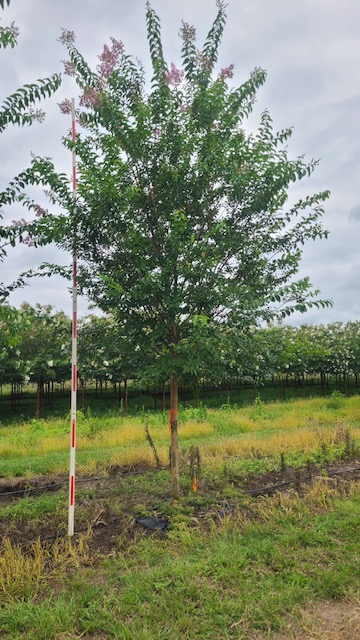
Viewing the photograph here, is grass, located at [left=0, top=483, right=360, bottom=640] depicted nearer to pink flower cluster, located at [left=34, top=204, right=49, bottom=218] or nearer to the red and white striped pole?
the red and white striped pole

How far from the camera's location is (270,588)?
13.2ft

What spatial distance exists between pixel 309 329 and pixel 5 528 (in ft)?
105

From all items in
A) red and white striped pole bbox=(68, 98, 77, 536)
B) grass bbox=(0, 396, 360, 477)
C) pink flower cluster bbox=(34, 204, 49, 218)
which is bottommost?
grass bbox=(0, 396, 360, 477)

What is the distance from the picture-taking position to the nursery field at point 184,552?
11.7ft

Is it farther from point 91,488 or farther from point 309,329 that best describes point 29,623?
point 309,329

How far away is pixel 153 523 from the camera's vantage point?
5652mm

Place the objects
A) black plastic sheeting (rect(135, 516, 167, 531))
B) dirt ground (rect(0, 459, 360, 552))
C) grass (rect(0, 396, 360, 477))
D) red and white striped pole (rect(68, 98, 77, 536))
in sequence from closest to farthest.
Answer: red and white striped pole (rect(68, 98, 77, 536))
dirt ground (rect(0, 459, 360, 552))
black plastic sheeting (rect(135, 516, 167, 531))
grass (rect(0, 396, 360, 477))

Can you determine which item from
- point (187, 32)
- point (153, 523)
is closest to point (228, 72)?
point (187, 32)

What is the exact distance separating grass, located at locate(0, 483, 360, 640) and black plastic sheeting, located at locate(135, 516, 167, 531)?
0.54 feet

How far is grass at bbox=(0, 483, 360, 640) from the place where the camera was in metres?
3.52

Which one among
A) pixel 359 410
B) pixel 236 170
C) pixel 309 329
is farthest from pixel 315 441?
pixel 309 329

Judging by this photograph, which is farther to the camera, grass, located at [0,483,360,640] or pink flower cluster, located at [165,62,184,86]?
pink flower cluster, located at [165,62,184,86]

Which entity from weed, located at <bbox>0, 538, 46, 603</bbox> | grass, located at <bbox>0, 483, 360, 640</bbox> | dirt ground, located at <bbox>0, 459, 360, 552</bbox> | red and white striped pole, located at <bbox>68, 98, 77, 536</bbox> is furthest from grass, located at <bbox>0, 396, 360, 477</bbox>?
weed, located at <bbox>0, 538, 46, 603</bbox>

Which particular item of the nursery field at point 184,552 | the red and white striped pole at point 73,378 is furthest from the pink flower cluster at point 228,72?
the nursery field at point 184,552
